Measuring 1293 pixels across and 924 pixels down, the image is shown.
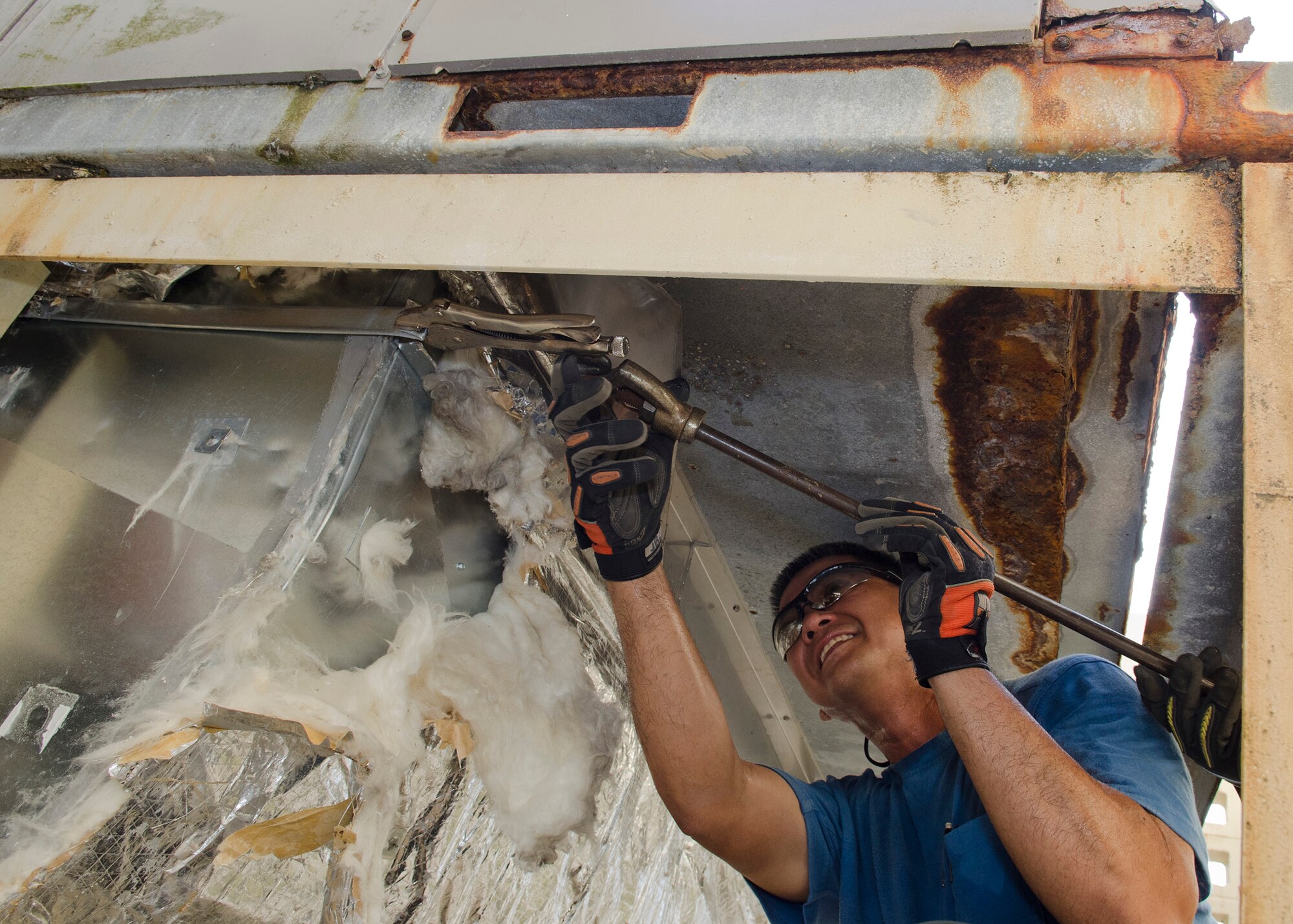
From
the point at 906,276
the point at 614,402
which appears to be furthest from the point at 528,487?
the point at 906,276

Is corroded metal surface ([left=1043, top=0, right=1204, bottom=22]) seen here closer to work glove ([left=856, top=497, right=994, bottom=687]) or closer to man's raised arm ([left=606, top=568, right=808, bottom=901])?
work glove ([left=856, top=497, right=994, bottom=687])

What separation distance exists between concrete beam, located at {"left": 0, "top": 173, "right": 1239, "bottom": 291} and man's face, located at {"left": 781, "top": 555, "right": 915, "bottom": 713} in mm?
877

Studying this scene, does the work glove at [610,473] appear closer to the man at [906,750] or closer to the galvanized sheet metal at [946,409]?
the man at [906,750]

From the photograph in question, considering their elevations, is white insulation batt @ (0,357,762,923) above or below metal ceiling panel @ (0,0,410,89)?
below

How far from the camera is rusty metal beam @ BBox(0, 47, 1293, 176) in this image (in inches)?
28.5

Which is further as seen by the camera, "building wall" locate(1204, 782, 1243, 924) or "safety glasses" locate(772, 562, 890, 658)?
"building wall" locate(1204, 782, 1243, 924)

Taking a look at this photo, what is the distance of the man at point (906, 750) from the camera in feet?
2.95

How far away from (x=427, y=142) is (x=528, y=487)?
0.52 m

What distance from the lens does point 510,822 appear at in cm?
113

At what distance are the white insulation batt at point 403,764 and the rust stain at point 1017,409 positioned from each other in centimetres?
65

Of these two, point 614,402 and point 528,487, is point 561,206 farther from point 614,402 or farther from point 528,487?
point 528,487

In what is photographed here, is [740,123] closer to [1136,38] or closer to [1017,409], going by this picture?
[1136,38]

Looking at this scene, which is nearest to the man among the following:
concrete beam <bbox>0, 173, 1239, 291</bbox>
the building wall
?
concrete beam <bbox>0, 173, 1239, 291</bbox>

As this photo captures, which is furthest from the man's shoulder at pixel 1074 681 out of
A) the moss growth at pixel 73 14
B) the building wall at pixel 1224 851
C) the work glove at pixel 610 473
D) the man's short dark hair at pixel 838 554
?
the building wall at pixel 1224 851
